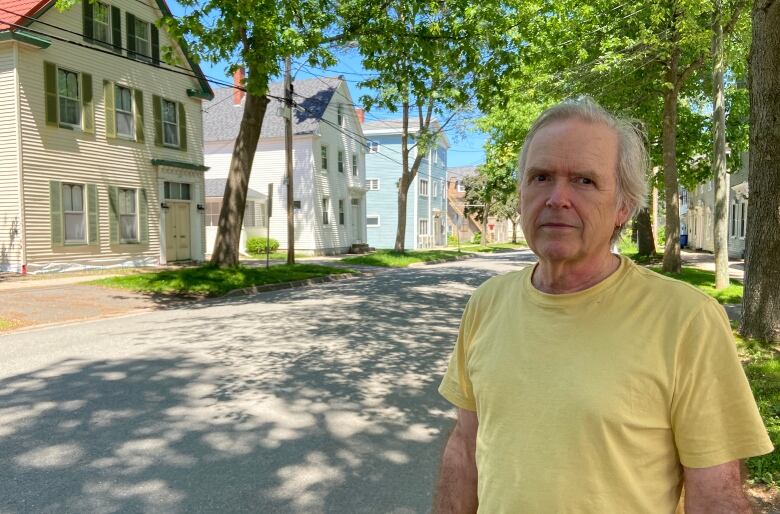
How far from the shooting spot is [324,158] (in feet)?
114

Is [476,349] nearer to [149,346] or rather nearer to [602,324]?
[602,324]

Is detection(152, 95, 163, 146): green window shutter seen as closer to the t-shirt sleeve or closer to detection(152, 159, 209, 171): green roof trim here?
detection(152, 159, 209, 171): green roof trim

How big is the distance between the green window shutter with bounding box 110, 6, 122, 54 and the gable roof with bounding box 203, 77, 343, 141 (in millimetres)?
11955

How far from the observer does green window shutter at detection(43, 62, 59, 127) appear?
18344 mm

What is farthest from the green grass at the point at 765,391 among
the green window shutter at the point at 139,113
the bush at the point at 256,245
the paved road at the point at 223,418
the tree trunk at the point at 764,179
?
the bush at the point at 256,245

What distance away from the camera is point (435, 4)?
14.5m

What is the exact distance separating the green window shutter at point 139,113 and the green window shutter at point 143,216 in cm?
186

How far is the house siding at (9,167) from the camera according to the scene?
57.6 ft

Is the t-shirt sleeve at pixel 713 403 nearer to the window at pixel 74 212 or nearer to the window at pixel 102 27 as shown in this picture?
the window at pixel 74 212

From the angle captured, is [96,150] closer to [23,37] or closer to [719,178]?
[23,37]

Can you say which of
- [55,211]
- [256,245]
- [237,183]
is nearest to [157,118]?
[55,211]

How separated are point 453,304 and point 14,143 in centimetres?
1298

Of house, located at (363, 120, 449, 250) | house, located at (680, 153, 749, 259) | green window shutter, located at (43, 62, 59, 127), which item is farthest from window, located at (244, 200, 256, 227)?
house, located at (680, 153, 749, 259)

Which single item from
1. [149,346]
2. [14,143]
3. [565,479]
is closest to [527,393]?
[565,479]
